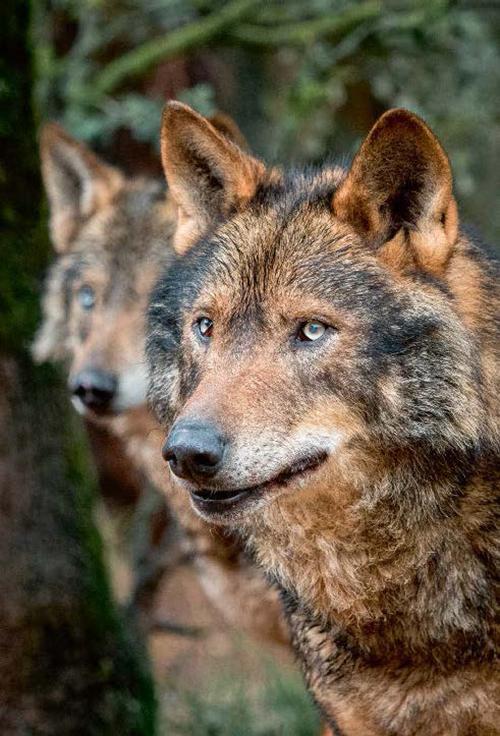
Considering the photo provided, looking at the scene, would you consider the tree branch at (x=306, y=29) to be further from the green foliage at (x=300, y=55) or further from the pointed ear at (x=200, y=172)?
the pointed ear at (x=200, y=172)

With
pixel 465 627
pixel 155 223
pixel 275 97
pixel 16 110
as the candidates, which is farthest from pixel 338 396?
pixel 275 97

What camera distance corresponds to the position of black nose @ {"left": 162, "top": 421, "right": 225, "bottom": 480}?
327cm

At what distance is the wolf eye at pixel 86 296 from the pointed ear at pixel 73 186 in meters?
0.43

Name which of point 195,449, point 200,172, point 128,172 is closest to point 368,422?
point 195,449

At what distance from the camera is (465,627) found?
3650 mm

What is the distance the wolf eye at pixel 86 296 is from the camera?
262 inches

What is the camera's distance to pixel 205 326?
3861 millimetres

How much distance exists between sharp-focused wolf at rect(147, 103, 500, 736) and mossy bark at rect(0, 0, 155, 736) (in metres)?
1.85

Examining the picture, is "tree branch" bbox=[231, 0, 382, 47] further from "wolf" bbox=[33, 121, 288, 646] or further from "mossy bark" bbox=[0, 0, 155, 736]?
"mossy bark" bbox=[0, 0, 155, 736]

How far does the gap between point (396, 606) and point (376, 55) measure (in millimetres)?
5107

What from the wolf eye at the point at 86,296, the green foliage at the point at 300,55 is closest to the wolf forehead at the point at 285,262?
the green foliage at the point at 300,55

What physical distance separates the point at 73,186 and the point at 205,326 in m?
3.45

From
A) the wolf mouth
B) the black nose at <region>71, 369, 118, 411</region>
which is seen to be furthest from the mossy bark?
the wolf mouth

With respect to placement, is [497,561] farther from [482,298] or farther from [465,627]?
[482,298]
